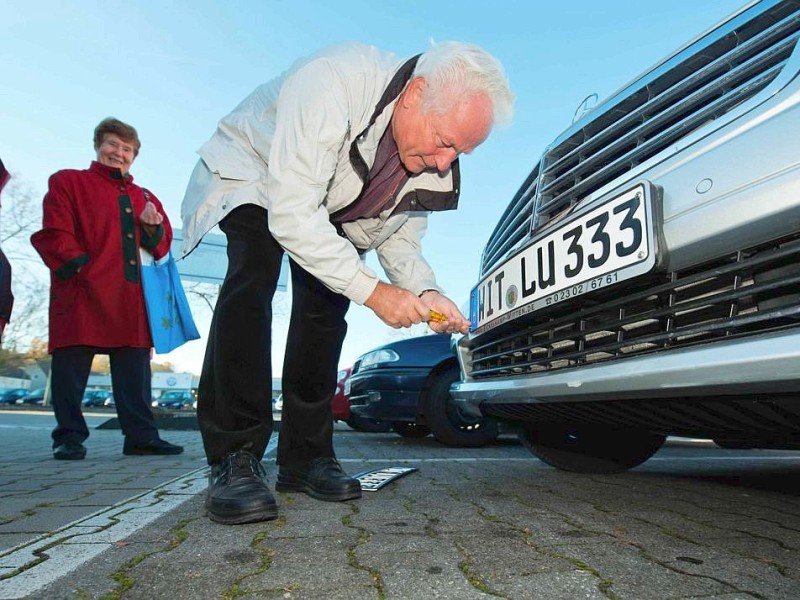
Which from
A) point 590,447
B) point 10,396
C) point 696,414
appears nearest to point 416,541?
point 696,414

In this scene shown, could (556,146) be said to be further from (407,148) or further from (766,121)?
(766,121)

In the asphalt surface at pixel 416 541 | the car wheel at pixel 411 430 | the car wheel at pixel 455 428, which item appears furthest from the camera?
the car wheel at pixel 411 430

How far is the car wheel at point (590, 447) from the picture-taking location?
2613 millimetres

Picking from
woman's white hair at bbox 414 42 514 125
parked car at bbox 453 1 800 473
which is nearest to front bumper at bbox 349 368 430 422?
parked car at bbox 453 1 800 473

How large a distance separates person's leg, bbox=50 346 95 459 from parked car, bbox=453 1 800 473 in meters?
2.24

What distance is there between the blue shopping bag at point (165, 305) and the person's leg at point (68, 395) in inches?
14.4

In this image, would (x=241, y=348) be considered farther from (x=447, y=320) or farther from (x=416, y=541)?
(x=416, y=541)

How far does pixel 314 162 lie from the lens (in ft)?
5.23

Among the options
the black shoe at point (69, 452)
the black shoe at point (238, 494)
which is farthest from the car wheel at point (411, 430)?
the black shoe at point (238, 494)

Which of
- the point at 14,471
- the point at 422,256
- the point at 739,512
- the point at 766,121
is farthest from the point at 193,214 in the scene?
the point at 739,512

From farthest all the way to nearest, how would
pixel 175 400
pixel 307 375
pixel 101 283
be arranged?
pixel 175 400
pixel 101 283
pixel 307 375

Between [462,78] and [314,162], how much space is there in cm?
42

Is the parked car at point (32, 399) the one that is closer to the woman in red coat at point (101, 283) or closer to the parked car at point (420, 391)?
the parked car at point (420, 391)

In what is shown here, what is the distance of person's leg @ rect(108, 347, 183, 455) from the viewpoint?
3.37 meters
